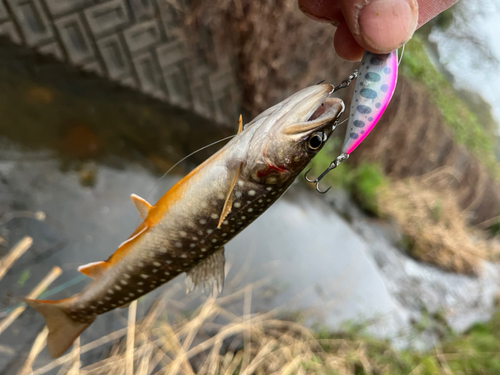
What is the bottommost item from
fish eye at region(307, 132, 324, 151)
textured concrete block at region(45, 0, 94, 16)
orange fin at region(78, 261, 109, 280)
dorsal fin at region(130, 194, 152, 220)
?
orange fin at region(78, 261, 109, 280)

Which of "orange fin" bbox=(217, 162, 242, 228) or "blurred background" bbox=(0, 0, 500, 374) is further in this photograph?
"blurred background" bbox=(0, 0, 500, 374)

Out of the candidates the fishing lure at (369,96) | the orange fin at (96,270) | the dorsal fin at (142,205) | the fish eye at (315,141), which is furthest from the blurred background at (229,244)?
the fishing lure at (369,96)

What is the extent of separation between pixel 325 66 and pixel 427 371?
472 cm

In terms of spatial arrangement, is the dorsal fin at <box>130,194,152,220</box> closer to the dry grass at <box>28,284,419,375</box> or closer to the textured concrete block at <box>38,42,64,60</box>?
the dry grass at <box>28,284,419,375</box>

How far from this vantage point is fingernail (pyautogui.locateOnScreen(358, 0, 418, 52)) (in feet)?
3.72

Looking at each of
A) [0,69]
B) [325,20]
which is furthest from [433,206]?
[0,69]

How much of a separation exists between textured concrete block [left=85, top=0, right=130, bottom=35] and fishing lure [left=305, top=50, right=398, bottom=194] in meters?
3.24

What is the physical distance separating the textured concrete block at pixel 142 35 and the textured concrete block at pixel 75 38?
0.44 meters

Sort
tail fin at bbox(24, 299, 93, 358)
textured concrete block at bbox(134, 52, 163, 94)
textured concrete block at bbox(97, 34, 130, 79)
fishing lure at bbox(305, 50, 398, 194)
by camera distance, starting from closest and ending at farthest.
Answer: fishing lure at bbox(305, 50, 398, 194)
tail fin at bbox(24, 299, 93, 358)
textured concrete block at bbox(97, 34, 130, 79)
textured concrete block at bbox(134, 52, 163, 94)

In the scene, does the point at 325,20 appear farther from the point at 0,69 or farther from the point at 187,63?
the point at 0,69

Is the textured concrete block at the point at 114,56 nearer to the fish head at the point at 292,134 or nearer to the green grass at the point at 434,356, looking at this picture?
the fish head at the point at 292,134

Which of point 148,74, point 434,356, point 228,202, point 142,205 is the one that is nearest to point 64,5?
point 148,74

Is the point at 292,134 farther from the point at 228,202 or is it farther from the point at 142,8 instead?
the point at 142,8

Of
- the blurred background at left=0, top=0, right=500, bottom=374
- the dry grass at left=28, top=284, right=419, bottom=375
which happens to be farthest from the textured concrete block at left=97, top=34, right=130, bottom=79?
the dry grass at left=28, top=284, right=419, bottom=375
